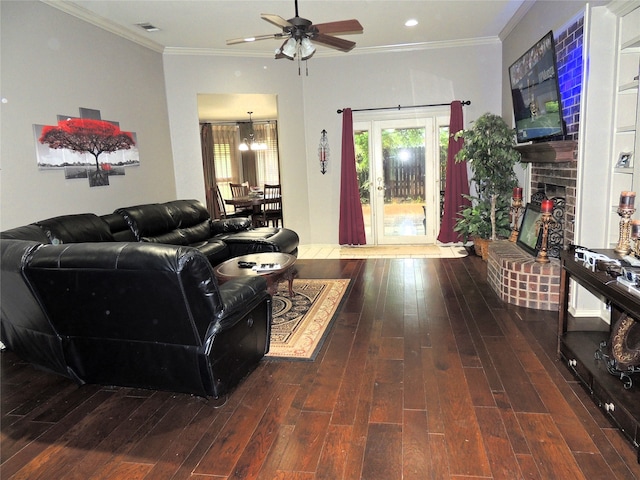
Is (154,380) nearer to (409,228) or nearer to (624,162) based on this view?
(624,162)

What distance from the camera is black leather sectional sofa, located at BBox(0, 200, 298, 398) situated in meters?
2.19

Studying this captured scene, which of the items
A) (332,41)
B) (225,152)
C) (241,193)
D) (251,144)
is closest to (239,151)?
(225,152)

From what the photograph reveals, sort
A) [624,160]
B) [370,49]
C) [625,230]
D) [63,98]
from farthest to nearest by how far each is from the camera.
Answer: [370,49], [63,98], [624,160], [625,230]

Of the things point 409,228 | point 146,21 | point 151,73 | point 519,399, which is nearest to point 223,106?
point 151,73

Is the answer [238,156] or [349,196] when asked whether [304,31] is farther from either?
[238,156]

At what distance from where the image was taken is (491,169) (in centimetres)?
541

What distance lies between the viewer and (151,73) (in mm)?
5648

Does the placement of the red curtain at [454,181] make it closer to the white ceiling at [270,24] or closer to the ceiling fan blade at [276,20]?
the white ceiling at [270,24]

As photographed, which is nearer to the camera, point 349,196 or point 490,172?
point 490,172

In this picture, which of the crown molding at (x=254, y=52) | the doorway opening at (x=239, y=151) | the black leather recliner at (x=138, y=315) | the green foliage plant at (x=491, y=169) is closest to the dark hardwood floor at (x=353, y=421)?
the black leather recliner at (x=138, y=315)

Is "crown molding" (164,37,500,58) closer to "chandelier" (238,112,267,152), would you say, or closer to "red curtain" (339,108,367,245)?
"red curtain" (339,108,367,245)

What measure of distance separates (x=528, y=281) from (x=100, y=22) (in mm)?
5098

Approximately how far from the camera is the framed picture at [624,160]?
301cm

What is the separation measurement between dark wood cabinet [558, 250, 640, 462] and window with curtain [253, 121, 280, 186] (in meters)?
9.43
